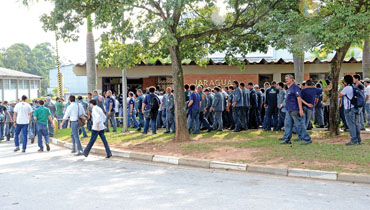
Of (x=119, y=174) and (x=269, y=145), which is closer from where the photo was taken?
(x=119, y=174)

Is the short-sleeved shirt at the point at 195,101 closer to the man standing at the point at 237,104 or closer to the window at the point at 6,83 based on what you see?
the man standing at the point at 237,104

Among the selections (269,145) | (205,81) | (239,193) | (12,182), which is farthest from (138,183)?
(205,81)

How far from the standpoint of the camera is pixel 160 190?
653 cm

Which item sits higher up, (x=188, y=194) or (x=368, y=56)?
(x=368, y=56)

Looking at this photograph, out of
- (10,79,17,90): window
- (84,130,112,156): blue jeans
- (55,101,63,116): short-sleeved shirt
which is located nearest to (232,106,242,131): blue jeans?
(84,130,112,156): blue jeans

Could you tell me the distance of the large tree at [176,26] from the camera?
10.7 meters

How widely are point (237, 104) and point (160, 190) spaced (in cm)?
789

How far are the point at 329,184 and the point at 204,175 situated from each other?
8.26 ft

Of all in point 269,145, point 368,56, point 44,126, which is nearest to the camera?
point 269,145

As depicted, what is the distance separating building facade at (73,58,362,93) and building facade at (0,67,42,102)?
16723 mm

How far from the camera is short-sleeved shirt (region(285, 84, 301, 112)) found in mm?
10492

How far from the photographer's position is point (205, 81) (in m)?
23.3

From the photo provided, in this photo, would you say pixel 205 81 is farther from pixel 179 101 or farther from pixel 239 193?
pixel 239 193

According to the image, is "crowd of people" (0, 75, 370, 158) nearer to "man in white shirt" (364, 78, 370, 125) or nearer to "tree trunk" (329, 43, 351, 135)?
"man in white shirt" (364, 78, 370, 125)
